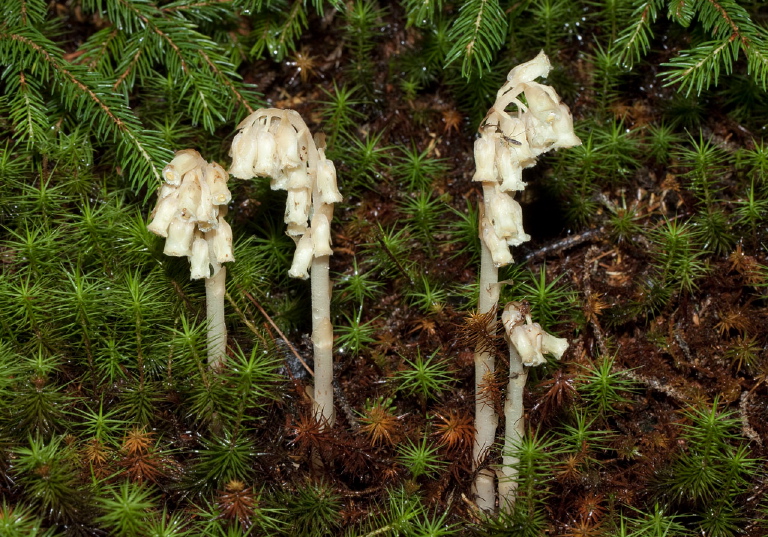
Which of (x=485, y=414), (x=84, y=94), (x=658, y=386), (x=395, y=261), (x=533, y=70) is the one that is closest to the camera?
(x=533, y=70)

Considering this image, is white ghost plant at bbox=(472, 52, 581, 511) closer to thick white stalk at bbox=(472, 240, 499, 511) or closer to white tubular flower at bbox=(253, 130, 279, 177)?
thick white stalk at bbox=(472, 240, 499, 511)

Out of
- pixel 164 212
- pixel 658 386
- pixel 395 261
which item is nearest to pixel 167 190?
pixel 164 212

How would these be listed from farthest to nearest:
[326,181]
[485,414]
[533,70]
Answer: [485,414] → [326,181] → [533,70]

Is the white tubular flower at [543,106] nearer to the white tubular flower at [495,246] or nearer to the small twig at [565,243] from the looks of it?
the white tubular flower at [495,246]

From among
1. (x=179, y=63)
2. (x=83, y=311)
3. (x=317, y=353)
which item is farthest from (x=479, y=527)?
(x=179, y=63)

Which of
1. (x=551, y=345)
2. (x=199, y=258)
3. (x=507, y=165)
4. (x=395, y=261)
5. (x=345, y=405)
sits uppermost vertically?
(x=507, y=165)

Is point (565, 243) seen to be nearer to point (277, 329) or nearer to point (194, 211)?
point (277, 329)

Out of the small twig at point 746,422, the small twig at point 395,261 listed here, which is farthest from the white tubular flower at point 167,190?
the small twig at point 746,422
